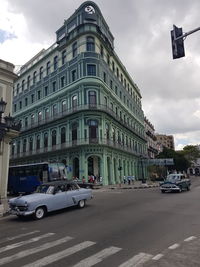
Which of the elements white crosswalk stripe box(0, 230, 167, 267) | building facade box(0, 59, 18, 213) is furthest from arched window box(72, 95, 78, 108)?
white crosswalk stripe box(0, 230, 167, 267)

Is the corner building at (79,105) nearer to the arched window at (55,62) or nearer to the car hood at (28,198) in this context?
the arched window at (55,62)

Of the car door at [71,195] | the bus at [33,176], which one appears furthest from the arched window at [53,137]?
the car door at [71,195]

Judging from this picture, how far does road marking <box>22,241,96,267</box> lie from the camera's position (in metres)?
5.34

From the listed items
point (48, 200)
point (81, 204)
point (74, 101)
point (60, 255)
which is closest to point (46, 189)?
point (48, 200)

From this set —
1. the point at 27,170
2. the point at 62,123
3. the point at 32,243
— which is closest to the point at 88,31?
the point at 62,123

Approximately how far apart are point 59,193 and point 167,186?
12.0 meters

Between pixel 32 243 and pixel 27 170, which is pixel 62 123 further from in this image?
pixel 32 243

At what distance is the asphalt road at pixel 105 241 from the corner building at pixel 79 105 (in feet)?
81.2

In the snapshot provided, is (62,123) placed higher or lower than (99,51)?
lower

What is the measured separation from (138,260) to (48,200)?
7114 millimetres

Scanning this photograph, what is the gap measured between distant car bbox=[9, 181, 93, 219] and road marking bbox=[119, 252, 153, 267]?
257 inches

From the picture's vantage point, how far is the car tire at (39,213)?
11000 millimetres

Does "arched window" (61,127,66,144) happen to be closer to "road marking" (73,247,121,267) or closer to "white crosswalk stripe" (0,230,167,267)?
"white crosswalk stripe" (0,230,167,267)

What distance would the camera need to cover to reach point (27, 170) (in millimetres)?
26047
